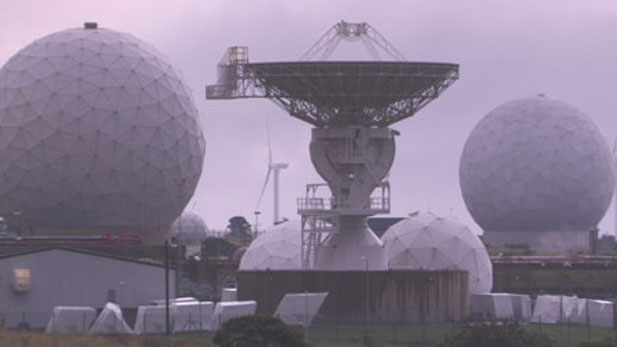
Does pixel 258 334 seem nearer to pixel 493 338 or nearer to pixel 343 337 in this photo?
pixel 493 338

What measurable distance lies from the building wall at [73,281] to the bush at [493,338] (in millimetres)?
26729

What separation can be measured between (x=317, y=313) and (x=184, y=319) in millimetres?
7252

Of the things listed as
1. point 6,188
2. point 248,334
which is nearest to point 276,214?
point 6,188

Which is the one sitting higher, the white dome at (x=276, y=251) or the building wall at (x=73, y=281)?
the white dome at (x=276, y=251)


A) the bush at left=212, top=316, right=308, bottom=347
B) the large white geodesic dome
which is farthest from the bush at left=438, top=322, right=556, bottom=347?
the large white geodesic dome

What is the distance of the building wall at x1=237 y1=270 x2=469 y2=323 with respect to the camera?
283 feet

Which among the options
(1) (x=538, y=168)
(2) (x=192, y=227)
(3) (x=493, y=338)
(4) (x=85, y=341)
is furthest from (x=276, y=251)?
(2) (x=192, y=227)

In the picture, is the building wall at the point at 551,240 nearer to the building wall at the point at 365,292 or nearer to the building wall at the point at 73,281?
the building wall at the point at 365,292

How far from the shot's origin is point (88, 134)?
103 metres

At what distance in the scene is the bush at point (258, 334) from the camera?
64500mm

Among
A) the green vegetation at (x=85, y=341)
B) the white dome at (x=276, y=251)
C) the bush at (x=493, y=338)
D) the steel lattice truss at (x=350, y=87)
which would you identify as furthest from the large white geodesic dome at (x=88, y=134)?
the bush at (x=493, y=338)

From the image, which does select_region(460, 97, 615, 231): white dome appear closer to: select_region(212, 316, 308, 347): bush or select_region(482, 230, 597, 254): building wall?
select_region(482, 230, 597, 254): building wall

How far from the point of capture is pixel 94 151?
337ft

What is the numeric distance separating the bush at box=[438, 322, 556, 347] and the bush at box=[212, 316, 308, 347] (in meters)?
5.63
